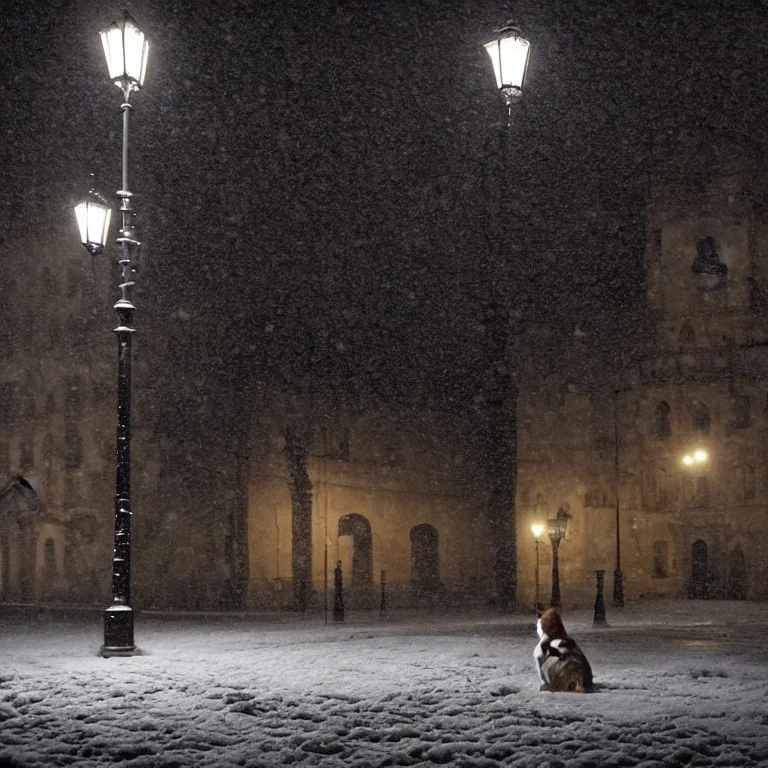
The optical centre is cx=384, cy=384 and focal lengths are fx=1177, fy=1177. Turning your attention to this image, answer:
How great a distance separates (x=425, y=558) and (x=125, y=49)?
3656cm

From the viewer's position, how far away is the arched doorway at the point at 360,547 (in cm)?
4531

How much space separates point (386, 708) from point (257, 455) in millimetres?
31703

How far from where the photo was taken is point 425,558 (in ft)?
161

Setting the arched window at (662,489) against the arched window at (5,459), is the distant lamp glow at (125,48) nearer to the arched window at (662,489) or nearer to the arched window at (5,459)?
the arched window at (5,459)

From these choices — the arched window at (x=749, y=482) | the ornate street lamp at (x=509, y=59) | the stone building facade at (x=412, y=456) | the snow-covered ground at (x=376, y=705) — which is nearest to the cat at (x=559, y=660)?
the snow-covered ground at (x=376, y=705)

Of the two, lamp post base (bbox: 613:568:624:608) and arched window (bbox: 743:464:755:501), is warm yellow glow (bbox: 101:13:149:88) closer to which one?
lamp post base (bbox: 613:568:624:608)

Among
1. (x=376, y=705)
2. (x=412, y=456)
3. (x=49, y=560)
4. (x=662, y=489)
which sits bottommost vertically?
(x=49, y=560)

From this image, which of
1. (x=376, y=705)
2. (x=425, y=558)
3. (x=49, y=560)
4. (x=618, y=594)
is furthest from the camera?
(x=425, y=558)

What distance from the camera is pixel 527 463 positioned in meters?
51.3

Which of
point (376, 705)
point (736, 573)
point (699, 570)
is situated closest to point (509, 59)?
point (376, 705)

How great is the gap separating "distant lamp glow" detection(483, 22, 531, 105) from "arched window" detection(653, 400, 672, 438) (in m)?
42.5

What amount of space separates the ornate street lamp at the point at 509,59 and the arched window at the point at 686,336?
42.8 meters

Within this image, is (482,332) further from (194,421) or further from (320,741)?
(320,741)

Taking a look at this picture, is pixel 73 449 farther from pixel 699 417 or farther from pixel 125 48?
pixel 125 48
